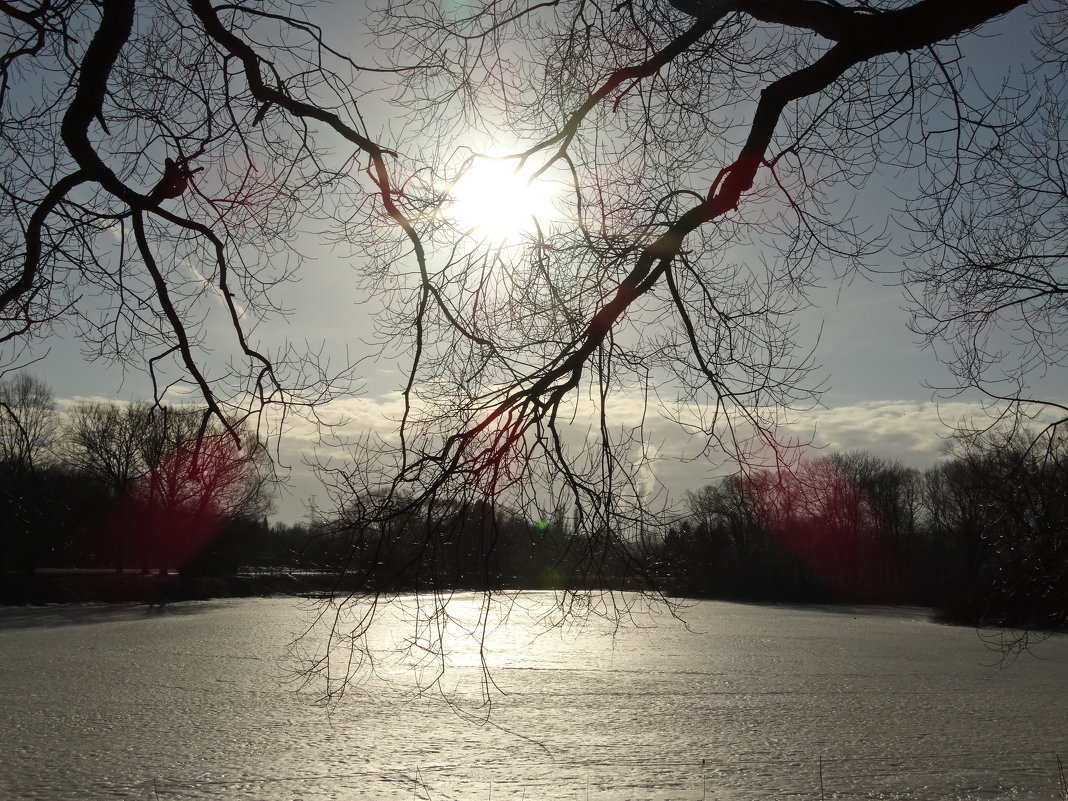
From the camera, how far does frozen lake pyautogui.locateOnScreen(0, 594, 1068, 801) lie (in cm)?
539

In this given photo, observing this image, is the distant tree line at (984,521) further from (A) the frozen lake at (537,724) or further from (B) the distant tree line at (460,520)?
(A) the frozen lake at (537,724)

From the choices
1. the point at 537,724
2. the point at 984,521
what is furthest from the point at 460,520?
the point at 537,724

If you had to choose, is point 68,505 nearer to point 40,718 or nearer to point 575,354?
point 575,354

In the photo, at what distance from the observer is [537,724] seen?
7.14 m

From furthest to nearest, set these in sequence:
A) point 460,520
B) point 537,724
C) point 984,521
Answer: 1. point 537,724
2. point 984,521
3. point 460,520

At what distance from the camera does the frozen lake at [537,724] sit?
17.7ft

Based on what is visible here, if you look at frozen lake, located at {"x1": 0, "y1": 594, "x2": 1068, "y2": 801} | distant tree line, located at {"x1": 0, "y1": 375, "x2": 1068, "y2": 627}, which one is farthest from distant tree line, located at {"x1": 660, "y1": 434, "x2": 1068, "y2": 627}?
frozen lake, located at {"x1": 0, "y1": 594, "x2": 1068, "y2": 801}

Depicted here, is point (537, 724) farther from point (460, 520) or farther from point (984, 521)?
point (460, 520)

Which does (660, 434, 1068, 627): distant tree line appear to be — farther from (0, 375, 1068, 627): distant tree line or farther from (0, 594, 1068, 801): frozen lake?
(0, 594, 1068, 801): frozen lake

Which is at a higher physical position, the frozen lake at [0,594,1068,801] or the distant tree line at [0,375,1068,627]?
the distant tree line at [0,375,1068,627]

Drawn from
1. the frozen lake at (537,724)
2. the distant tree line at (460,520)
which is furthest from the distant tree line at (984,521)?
the frozen lake at (537,724)

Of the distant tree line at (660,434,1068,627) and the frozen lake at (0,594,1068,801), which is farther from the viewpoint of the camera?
the frozen lake at (0,594,1068,801)

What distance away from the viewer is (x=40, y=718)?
718 centimetres

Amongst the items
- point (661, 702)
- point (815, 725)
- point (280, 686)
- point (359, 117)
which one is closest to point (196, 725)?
point (280, 686)
